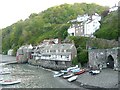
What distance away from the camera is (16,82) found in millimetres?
47844

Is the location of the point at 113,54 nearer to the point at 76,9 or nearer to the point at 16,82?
the point at 16,82

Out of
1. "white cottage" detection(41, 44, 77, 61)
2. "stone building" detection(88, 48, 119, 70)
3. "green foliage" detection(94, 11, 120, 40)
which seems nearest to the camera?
"stone building" detection(88, 48, 119, 70)

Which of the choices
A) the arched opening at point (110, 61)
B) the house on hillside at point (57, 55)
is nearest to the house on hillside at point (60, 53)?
the house on hillside at point (57, 55)

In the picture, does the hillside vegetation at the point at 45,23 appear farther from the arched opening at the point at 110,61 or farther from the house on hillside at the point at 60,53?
the arched opening at the point at 110,61

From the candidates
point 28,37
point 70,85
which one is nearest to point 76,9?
point 28,37

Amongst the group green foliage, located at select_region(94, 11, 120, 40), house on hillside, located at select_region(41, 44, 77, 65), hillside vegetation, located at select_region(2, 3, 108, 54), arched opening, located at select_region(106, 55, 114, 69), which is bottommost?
arched opening, located at select_region(106, 55, 114, 69)

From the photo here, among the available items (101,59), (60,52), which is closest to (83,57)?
(101,59)

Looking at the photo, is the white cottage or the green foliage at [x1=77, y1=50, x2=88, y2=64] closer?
the green foliage at [x1=77, y1=50, x2=88, y2=64]

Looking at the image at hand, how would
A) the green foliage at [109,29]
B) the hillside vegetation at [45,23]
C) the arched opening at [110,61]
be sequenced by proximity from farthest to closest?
the hillside vegetation at [45,23] → the green foliage at [109,29] → the arched opening at [110,61]

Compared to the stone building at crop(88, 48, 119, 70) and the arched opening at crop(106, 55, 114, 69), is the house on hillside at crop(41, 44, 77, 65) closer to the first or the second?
Answer: the stone building at crop(88, 48, 119, 70)

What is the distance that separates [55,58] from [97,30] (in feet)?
59.5

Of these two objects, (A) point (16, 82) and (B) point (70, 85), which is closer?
(B) point (70, 85)

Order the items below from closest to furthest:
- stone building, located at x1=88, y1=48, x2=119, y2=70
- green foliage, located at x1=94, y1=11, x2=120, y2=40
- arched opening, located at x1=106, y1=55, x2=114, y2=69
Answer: stone building, located at x1=88, y1=48, x2=119, y2=70
arched opening, located at x1=106, y1=55, x2=114, y2=69
green foliage, located at x1=94, y1=11, x2=120, y2=40

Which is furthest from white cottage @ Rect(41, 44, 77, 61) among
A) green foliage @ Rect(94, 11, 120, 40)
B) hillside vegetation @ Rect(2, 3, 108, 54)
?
hillside vegetation @ Rect(2, 3, 108, 54)
